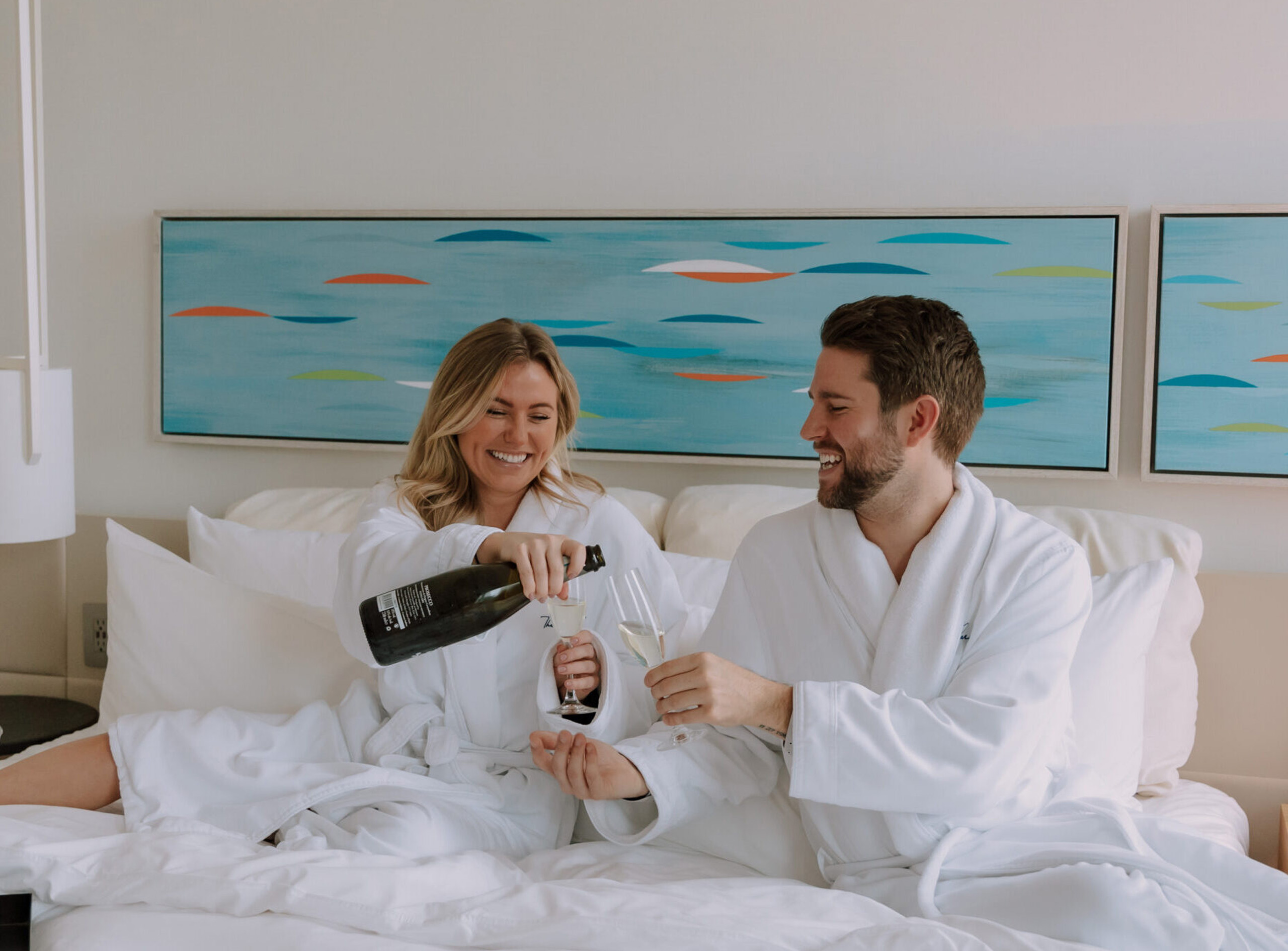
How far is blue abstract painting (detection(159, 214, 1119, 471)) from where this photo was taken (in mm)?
2365

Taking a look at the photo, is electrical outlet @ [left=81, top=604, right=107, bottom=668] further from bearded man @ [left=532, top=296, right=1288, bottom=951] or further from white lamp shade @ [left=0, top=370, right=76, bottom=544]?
bearded man @ [left=532, top=296, right=1288, bottom=951]

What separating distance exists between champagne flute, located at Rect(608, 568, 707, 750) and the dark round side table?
1.56 metres

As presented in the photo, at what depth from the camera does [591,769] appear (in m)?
1.62

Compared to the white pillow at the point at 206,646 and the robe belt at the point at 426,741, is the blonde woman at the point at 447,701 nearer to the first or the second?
the robe belt at the point at 426,741

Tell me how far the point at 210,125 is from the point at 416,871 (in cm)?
207

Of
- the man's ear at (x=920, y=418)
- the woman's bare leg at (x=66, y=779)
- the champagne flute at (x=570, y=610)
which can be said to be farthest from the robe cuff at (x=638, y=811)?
the woman's bare leg at (x=66, y=779)

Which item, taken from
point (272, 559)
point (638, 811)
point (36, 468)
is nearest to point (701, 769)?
point (638, 811)

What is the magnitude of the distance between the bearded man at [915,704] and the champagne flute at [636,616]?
0.07 meters

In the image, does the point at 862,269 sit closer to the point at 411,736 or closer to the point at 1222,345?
the point at 1222,345

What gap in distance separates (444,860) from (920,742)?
653 mm

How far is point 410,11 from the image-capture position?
267cm

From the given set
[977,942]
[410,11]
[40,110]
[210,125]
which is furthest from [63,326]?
[977,942]

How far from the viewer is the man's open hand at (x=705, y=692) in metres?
1.46

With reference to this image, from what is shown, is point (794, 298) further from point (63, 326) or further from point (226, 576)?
point (63, 326)
